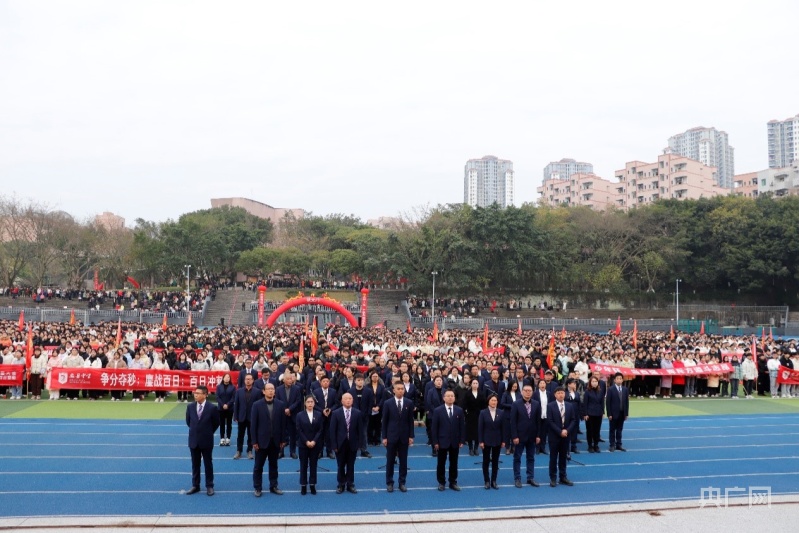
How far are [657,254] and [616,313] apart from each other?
694 centimetres

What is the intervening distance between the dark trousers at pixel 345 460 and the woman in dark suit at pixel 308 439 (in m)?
0.31

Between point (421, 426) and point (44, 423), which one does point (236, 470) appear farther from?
point (44, 423)

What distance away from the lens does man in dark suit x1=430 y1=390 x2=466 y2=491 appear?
836 cm

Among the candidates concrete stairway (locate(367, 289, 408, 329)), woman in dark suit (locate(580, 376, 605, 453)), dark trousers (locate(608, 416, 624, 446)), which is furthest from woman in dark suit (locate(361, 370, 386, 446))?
concrete stairway (locate(367, 289, 408, 329))

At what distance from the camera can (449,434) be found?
8344 mm

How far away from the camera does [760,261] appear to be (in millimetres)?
53688

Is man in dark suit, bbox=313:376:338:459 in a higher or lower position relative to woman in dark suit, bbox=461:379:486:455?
higher

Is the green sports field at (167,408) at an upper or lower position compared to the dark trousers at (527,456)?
lower

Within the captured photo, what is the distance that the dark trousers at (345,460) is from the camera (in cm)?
830

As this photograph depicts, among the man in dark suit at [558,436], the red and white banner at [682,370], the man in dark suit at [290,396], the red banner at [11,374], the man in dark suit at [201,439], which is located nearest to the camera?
the man in dark suit at [201,439]

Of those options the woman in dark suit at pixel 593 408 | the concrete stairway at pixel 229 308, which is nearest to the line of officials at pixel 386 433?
the woman in dark suit at pixel 593 408

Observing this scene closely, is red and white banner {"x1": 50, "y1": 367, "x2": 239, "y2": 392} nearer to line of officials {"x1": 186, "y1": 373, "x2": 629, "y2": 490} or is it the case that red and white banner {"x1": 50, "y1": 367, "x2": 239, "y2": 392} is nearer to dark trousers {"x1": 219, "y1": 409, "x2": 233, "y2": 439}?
dark trousers {"x1": 219, "y1": 409, "x2": 233, "y2": 439}

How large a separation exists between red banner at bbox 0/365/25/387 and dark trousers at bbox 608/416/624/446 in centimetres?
1314

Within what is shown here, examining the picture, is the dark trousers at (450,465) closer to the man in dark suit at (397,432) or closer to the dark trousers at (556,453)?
the man in dark suit at (397,432)
